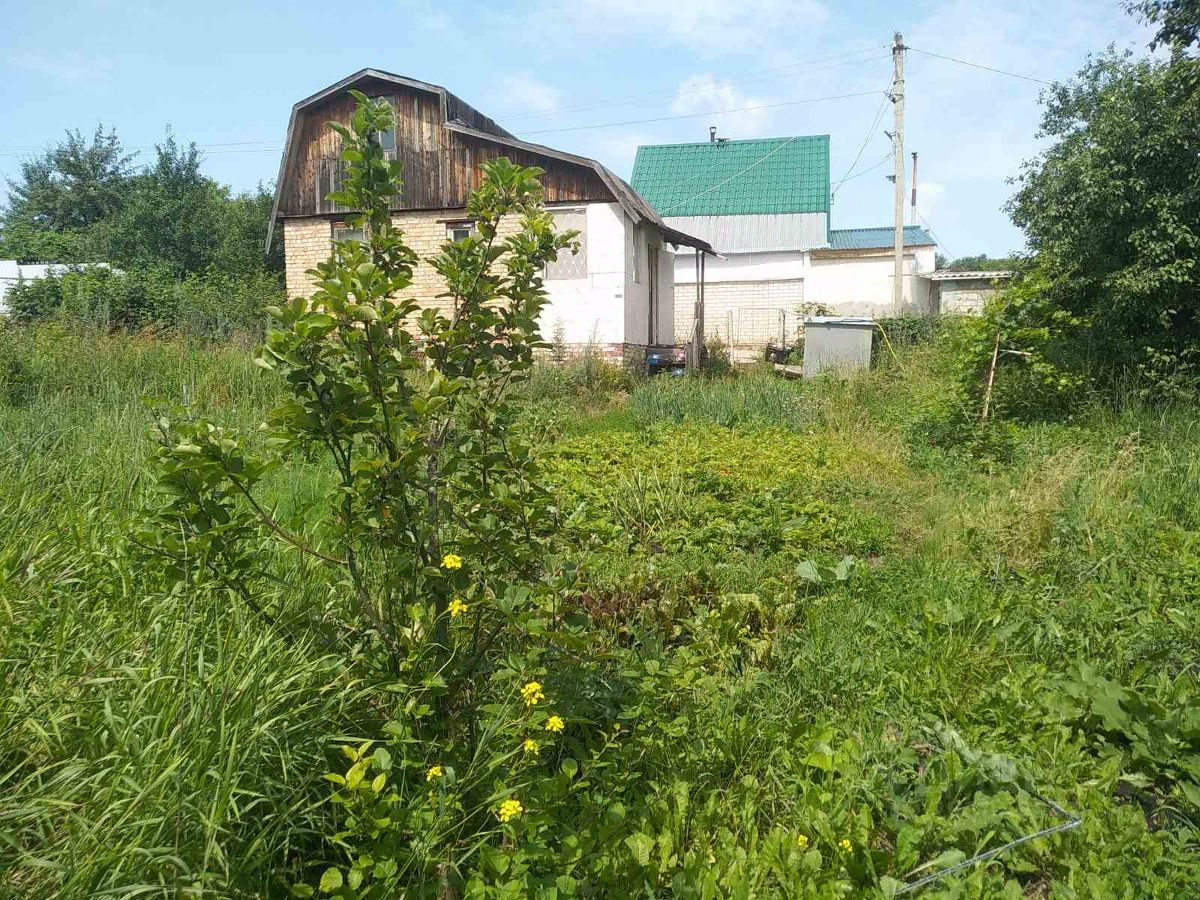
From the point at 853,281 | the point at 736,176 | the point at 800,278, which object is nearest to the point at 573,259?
the point at 800,278

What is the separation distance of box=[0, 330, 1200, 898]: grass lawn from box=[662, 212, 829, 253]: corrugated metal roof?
76.7ft

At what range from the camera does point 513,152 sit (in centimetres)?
1439

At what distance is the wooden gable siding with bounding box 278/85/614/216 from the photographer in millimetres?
14523

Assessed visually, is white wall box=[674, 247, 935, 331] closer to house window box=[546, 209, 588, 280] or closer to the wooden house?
the wooden house

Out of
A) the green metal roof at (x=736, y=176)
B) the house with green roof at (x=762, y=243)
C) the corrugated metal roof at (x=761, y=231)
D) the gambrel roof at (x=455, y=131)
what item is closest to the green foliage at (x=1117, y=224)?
the gambrel roof at (x=455, y=131)

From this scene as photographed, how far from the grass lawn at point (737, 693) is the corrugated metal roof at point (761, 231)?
76.7 feet

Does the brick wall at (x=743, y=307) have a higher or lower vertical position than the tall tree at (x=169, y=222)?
lower

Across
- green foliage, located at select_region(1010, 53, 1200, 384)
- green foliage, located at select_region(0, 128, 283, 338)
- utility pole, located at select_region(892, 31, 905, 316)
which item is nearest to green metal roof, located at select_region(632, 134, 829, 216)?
utility pole, located at select_region(892, 31, 905, 316)

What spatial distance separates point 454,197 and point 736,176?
1754 centimetres

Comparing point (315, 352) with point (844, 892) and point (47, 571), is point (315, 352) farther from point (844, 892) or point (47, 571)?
point (844, 892)

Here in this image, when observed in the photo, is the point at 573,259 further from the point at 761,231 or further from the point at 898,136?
the point at 761,231

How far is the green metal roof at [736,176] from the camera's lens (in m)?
28.8

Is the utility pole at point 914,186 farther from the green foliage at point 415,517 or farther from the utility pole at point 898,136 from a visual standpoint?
the green foliage at point 415,517

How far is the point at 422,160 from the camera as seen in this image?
49.2ft
